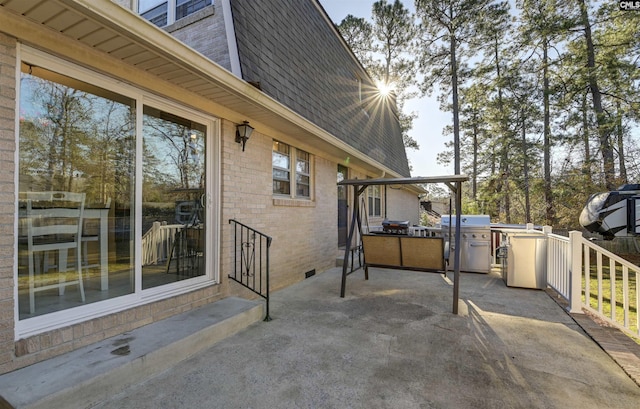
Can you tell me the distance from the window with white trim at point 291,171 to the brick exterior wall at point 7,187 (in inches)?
128

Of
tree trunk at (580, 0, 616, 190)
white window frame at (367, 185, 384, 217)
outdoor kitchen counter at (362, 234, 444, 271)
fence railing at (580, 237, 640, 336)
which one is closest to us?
fence railing at (580, 237, 640, 336)

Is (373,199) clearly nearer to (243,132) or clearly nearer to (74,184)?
(243,132)

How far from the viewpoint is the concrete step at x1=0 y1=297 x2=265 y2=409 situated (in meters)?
1.81

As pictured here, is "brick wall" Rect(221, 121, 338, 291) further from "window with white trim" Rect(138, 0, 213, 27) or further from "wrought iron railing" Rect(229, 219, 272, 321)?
"window with white trim" Rect(138, 0, 213, 27)

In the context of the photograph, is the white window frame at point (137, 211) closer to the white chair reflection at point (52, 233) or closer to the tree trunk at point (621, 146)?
the white chair reflection at point (52, 233)

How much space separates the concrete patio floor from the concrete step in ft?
0.32

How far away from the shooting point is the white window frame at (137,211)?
2.21 m

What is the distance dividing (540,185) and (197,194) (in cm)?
1412

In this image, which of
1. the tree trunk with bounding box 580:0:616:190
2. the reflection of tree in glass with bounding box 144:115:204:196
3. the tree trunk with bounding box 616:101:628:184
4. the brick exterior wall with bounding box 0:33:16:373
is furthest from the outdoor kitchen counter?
the tree trunk with bounding box 616:101:628:184

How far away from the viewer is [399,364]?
255cm

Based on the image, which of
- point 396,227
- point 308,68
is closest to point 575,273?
point 396,227

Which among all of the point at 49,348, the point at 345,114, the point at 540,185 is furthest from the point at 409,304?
the point at 540,185

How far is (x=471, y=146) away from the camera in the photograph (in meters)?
21.1

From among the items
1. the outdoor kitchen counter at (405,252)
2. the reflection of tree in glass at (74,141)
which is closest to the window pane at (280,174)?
the outdoor kitchen counter at (405,252)
